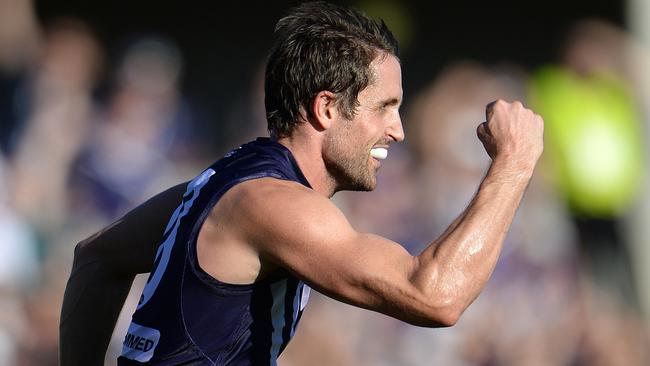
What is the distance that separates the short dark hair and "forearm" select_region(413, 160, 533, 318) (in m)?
0.69

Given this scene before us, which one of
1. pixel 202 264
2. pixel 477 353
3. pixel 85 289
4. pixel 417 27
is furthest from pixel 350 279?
pixel 417 27

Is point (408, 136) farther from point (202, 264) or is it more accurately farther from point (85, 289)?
point (202, 264)

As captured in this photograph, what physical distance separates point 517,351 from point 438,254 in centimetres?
466

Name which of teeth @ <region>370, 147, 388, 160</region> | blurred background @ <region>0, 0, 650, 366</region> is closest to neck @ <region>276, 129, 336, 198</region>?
teeth @ <region>370, 147, 388, 160</region>

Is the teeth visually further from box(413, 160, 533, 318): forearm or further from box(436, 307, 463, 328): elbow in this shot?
box(436, 307, 463, 328): elbow

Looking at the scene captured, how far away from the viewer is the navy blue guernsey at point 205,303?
127 inches

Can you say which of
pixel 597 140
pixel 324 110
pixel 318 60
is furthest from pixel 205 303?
pixel 597 140

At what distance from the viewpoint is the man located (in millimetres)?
3027

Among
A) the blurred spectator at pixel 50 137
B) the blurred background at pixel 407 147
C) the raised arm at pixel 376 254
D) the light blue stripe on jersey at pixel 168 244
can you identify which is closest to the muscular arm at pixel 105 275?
the light blue stripe on jersey at pixel 168 244

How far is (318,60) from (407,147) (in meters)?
4.05

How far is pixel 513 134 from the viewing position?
333cm

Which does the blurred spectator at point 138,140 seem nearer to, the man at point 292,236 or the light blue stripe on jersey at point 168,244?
the man at point 292,236

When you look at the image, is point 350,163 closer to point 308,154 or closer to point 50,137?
point 308,154

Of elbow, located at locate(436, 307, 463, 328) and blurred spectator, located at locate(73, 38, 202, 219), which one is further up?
elbow, located at locate(436, 307, 463, 328)
